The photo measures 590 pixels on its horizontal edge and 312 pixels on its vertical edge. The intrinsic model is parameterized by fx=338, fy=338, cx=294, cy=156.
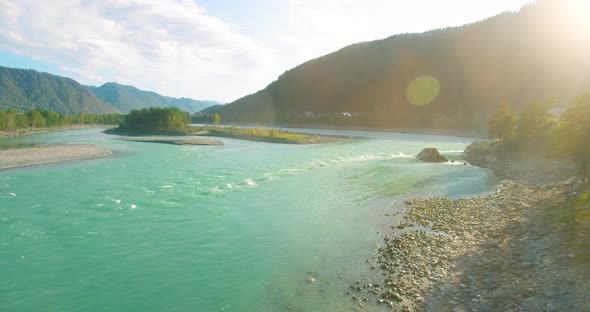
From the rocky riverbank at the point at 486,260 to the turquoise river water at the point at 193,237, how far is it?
1.24m

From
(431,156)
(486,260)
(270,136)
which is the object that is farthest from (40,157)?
(431,156)

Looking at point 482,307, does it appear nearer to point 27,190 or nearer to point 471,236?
point 471,236

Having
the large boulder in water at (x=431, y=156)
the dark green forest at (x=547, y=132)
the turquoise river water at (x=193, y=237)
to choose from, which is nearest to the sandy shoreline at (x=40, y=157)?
the turquoise river water at (x=193, y=237)

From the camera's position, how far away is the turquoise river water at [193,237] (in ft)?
48.9

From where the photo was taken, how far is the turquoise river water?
14.9 meters

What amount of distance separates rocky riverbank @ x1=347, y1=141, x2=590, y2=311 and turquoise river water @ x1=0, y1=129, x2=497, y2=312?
4.07 ft

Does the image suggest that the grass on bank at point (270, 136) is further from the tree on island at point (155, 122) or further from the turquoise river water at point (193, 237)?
the turquoise river water at point (193, 237)

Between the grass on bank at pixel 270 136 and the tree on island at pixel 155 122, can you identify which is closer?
the grass on bank at pixel 270 136

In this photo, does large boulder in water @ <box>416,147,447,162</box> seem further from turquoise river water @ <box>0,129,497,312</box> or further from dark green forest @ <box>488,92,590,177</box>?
turquoise river water @ <box>0,129,497,312</box>

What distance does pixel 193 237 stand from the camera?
2170 cm

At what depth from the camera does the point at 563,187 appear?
30.5 metres

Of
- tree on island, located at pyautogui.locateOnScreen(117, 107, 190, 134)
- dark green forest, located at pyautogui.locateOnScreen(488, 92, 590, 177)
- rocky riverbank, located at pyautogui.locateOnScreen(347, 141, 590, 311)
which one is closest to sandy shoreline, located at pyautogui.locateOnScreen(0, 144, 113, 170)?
rocky riverbank, located at pyautogui.locateOnScreen(347, 141, 590, 311)

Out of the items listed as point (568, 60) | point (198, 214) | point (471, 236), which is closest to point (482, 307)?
point (471, 236)

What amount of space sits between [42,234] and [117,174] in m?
23.0
